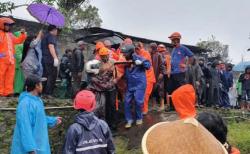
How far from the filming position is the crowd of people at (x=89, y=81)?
5.48 m

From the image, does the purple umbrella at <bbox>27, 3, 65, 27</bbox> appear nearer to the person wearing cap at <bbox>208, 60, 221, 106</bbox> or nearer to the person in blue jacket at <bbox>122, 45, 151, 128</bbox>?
the person in blue jacket at <bbox>122, 45, 151, 128</bbox>

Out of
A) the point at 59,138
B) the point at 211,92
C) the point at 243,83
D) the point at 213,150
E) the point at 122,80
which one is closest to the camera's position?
the point at 213,150

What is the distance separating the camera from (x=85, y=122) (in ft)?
17.6

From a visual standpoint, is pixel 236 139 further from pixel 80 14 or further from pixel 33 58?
pixel 80 14

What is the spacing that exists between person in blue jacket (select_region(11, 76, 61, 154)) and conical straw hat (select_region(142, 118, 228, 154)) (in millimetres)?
2938

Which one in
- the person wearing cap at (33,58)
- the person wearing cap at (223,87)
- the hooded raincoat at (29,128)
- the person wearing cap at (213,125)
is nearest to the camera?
the person wearing cap at (213,125)

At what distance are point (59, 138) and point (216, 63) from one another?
695 cm

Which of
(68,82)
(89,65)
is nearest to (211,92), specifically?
(68,82)

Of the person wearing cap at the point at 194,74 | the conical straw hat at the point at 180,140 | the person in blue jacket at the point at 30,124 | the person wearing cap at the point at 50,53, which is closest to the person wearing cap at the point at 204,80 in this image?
the person wearing cap at the point at 194,74

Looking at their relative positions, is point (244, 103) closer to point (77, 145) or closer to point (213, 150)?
point (77, 145)

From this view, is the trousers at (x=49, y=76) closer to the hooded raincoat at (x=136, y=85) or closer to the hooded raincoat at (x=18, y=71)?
the hooded raincoat at (x=18, y=71)

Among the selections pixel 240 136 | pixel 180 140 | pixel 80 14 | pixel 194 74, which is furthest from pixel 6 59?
pixel 80 14

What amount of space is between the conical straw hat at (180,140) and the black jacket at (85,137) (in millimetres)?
2459

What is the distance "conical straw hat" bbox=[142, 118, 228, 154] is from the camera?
112 inches
